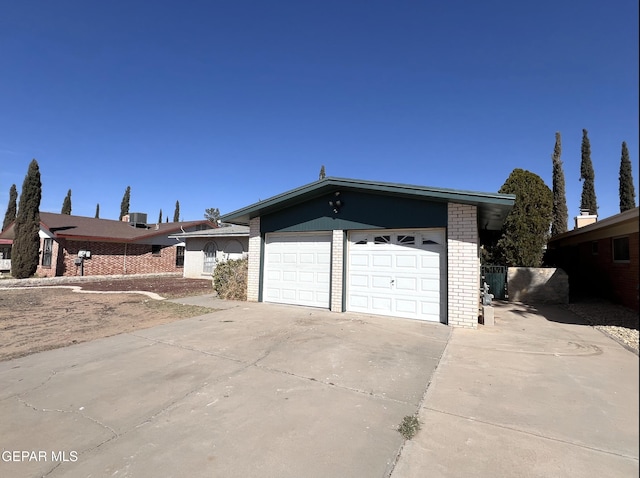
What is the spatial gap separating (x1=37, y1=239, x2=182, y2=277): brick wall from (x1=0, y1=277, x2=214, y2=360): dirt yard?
7235 mm

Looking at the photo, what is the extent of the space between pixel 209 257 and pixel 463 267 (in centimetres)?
1655

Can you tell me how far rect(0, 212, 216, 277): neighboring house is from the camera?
66.2 ft

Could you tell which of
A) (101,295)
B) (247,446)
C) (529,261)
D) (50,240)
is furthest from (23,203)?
(529,261)

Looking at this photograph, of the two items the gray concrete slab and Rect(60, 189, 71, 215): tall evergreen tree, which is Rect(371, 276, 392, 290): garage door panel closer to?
the gray concrete slab

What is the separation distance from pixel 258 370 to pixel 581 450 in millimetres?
3790

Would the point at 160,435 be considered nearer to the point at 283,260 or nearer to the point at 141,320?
the point at 141,320

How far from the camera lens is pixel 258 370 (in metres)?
4.96

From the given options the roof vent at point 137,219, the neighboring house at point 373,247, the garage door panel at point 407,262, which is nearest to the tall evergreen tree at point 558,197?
the neighboring house at point 373,247

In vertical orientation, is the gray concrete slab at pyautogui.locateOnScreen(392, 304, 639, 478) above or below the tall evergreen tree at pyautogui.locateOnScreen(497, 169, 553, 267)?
below

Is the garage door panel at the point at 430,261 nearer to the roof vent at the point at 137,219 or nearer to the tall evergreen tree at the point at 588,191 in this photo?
the tall evergreen tree at the point at 588,191

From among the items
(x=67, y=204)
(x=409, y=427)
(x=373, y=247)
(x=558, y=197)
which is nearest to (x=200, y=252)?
(x=373, y=247)

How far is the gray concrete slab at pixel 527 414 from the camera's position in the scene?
290 centimetres

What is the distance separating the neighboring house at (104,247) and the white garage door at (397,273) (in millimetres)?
18684

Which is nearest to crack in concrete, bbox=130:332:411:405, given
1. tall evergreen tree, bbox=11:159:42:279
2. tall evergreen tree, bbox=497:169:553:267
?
tall evergreen tree, bbox=497:169:553:267
